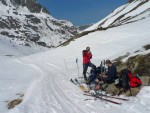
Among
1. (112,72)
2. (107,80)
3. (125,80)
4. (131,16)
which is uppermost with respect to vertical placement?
(131,16)

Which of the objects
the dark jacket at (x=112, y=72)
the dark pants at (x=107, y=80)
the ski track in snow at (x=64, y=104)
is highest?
the dark jacket at (x=112, y=72)

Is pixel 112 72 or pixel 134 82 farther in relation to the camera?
pixel 112 72

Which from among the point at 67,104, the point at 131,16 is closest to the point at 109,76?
the point at 67,104

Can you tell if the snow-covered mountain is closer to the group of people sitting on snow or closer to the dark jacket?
the group of people sitting on snow

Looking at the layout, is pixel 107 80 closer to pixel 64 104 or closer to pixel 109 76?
pixel 109 76

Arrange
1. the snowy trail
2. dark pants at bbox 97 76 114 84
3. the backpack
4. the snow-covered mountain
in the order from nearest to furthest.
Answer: the snowy trail < the backpack < dark pants at bbox 97 76 114 84 < the snow-covered mountain

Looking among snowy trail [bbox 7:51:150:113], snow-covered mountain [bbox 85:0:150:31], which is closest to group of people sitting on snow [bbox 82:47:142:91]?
snowy trail [bbox 7:51:150:113]

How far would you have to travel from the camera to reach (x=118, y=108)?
44.8 feet

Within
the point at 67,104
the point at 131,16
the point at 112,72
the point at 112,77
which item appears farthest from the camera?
the point at 131,16

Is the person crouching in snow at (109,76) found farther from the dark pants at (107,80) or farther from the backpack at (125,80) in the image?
the backpack at (125,80)

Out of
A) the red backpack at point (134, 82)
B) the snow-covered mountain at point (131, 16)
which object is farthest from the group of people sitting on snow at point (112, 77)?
the snow-covered mountain at point (131, 16)

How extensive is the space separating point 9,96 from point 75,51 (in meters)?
30.6

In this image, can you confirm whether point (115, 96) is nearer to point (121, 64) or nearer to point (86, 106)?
point (86, 106)

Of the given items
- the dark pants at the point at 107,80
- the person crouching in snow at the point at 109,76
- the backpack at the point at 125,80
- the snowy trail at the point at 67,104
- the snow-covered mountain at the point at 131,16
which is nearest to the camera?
the snowy trail at the point at 67,104
